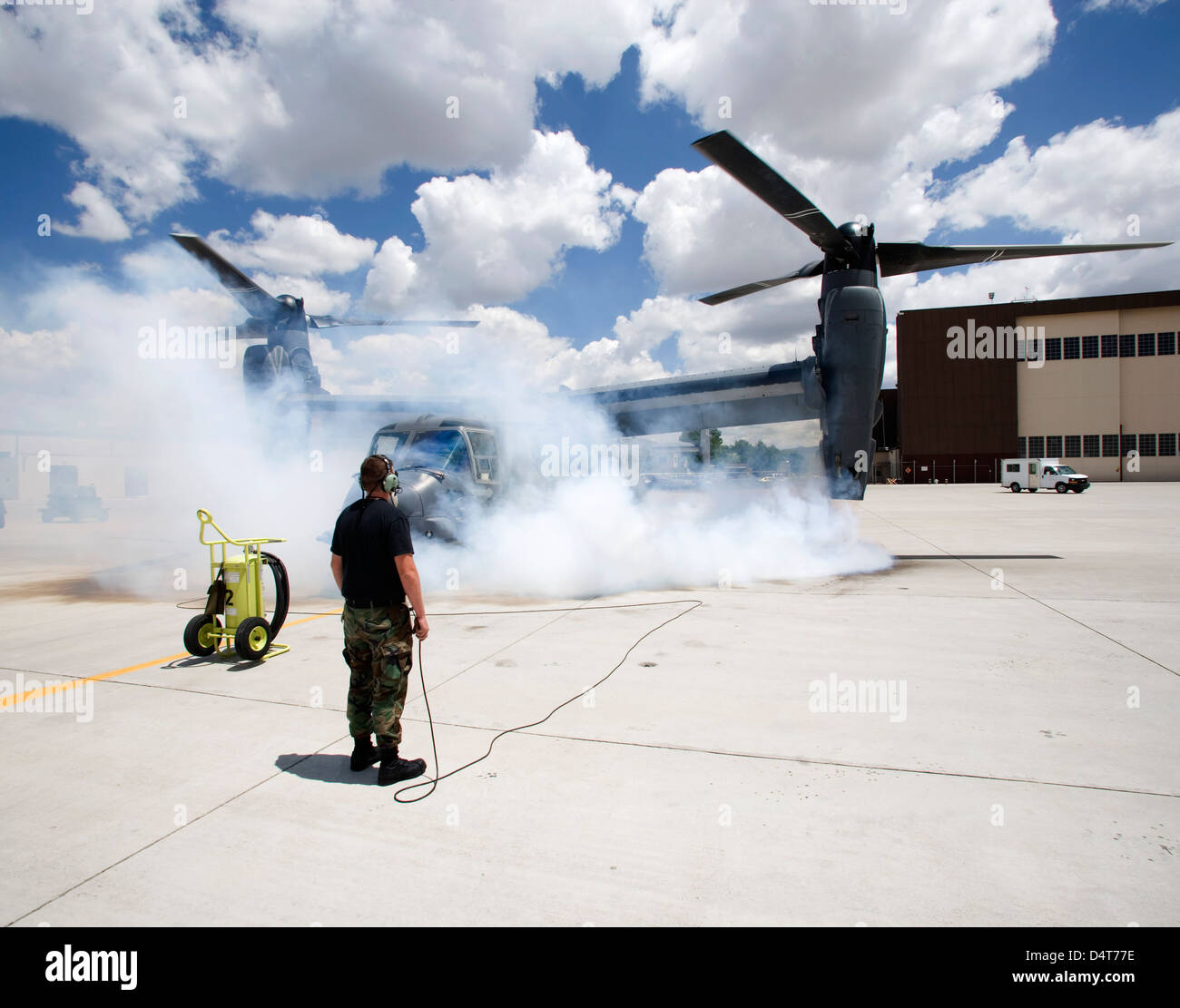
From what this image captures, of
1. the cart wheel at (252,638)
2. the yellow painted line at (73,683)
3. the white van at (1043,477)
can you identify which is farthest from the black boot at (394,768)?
the white van at (1043,477)

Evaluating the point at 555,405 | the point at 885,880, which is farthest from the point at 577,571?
the point at 885,880

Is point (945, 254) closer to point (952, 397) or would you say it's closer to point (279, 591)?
point (279, 591)

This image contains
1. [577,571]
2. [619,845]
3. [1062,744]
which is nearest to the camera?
[619,845]

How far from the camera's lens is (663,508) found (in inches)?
616

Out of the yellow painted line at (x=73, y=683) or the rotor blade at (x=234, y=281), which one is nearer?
the yellow painted line at (x=73, y=683)

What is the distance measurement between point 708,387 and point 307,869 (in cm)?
1057

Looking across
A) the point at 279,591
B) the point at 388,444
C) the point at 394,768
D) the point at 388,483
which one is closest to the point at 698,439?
the point at 388,444

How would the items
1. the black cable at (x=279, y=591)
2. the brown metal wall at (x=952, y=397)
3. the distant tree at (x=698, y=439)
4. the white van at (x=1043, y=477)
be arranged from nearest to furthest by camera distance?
the black cable at (x=279, y=591) → the distant tree at (x=698, y=439) → the white van at (x=1043, y=477) → the brown metal wall at (x=952, y=397)

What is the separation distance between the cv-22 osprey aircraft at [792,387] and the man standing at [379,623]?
5308 millimetres

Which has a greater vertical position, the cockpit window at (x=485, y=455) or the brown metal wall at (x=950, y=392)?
the brown metal wall at (x=950, y=392)

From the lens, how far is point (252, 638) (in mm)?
5742

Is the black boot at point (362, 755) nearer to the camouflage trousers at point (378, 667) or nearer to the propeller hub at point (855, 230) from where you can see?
the camouflage trousers at point (378, 667)

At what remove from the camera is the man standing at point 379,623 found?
354cm
